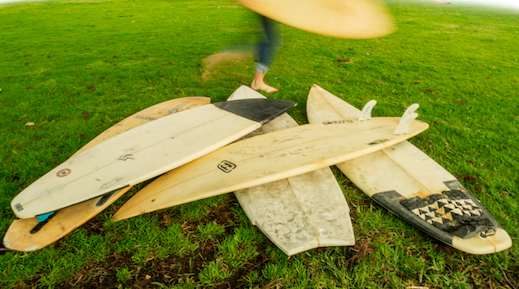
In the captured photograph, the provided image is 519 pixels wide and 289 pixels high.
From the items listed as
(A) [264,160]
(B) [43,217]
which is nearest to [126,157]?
(B) [43,217]

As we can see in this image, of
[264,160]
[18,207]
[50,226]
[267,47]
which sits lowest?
[50,226]

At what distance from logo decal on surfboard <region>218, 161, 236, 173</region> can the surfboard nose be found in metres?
0.65

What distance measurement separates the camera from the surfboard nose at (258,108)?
2549 mm

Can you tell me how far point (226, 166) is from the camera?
195 centimetres

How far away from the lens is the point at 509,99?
3.61 meters

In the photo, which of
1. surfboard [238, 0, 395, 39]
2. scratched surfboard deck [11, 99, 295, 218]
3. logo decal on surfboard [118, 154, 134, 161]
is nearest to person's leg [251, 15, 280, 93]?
surfboard [238, 0, 395, 39]

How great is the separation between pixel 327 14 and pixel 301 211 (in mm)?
1798

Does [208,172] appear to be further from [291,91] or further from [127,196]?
[291,91]

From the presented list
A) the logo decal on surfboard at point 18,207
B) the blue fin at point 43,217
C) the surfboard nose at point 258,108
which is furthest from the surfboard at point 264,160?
the logo decal on surfboard at point 18,207

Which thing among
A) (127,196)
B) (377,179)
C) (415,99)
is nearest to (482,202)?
(377,179)

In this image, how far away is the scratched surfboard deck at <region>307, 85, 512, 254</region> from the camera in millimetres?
1577

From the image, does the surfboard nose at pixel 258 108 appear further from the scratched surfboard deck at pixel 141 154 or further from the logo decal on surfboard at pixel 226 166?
the logo decal on surfboard at pixel 226 166

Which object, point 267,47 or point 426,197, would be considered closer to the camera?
point 426,197

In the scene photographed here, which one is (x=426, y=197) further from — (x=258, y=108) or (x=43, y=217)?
(x=43, y=217)
